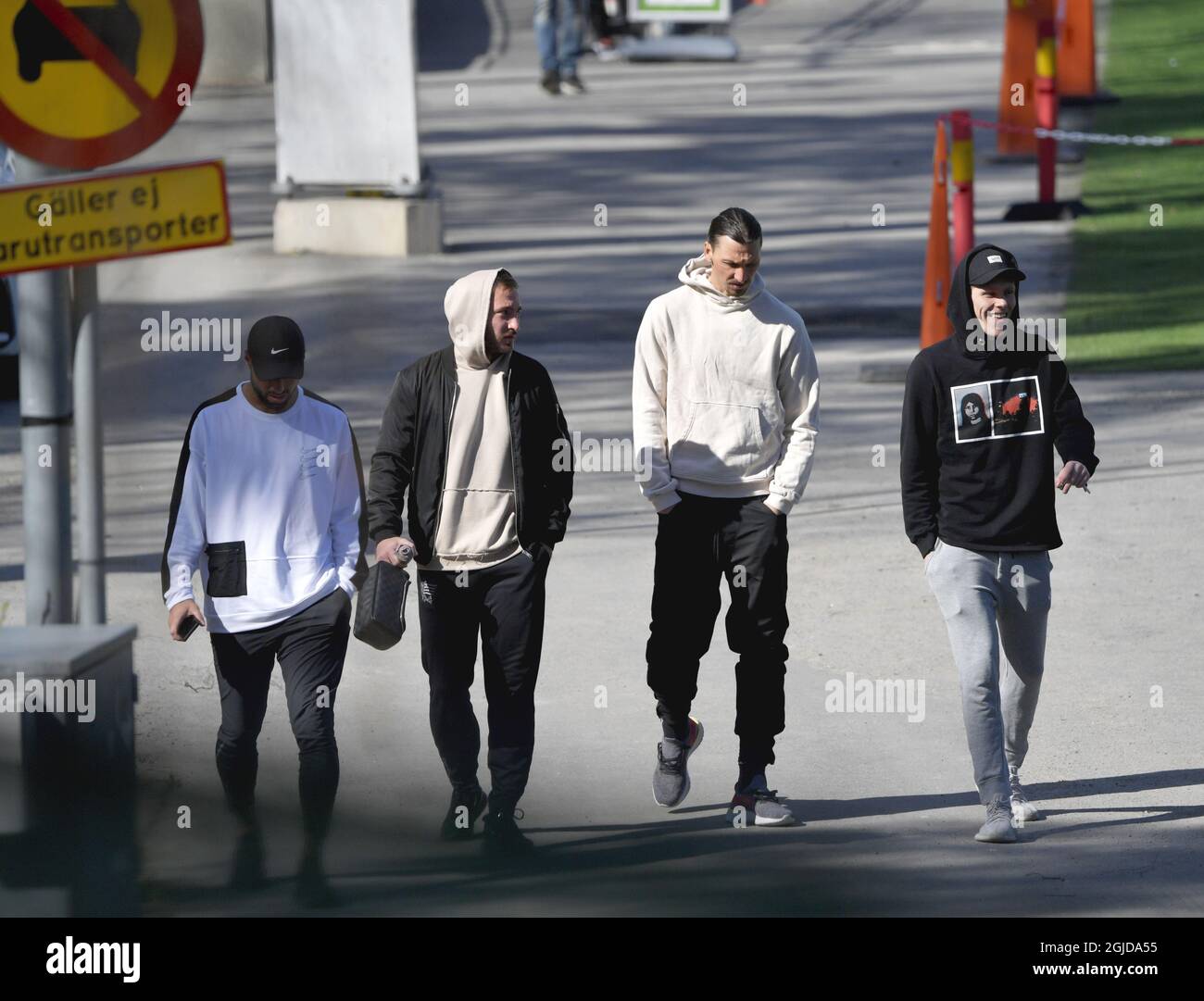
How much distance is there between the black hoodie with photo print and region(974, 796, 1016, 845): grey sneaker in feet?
2.55

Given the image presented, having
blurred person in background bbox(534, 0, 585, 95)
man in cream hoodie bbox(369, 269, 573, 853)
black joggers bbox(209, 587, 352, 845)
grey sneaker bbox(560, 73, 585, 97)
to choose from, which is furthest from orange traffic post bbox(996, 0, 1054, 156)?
black joggers bbox(209, 587, 352, 845)

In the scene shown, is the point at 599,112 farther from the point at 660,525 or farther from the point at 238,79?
the point at 660,525

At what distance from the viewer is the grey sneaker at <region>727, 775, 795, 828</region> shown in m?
6.21

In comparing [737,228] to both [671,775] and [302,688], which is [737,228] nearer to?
[671,775]

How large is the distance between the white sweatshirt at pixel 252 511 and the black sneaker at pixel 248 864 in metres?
0.65

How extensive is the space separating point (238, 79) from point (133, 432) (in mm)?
18465

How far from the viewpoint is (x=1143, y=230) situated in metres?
17.8

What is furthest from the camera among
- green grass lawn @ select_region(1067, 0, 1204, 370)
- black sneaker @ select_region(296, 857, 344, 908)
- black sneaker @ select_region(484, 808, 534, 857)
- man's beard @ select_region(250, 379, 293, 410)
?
green grass lawn @ select_region(1067, 0, 1204, 370)

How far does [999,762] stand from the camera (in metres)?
6.07

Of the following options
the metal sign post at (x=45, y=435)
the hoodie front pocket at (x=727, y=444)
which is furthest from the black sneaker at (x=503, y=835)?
the metal sign post at (x=45, y=435)

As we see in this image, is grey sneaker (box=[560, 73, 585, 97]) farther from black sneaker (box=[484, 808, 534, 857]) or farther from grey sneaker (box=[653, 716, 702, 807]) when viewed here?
black sneaker (box=[484, 808, 534, 857])

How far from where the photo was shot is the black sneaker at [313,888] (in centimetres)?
533

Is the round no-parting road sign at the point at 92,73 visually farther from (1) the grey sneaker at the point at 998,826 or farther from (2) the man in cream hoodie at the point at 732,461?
(1) the grey sneaker at the point at 998,826
